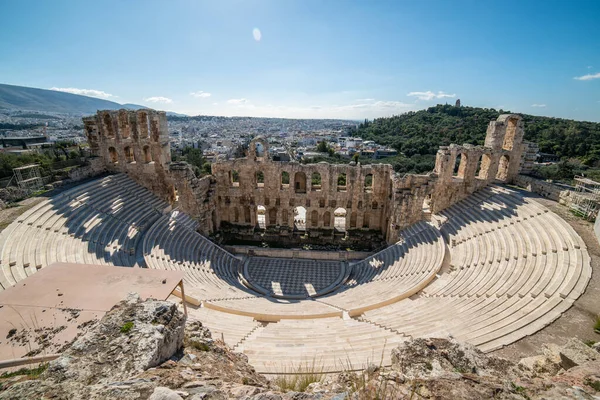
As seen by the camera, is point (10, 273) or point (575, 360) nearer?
point (575, 360)

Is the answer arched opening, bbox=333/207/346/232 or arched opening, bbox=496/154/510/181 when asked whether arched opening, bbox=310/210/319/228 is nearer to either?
arched opening, bbox=333/207/346/232

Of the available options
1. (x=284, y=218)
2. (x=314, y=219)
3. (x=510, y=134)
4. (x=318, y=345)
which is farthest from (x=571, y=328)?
(x=284, y=218)

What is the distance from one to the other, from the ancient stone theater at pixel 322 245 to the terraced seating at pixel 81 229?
9 centimetres

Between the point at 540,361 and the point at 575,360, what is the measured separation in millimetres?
1157

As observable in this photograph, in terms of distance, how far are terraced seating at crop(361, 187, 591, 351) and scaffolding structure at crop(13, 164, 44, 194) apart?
2194cm

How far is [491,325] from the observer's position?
10.5 meters

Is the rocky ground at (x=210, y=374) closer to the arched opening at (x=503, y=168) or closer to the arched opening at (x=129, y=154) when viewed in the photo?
the arched opening at (x=503, y=168)

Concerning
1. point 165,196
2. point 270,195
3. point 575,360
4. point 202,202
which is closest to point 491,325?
point 575,360

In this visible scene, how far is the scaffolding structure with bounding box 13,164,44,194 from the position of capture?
57.5 ft

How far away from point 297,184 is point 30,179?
19.2 meters

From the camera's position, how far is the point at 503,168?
23.7m

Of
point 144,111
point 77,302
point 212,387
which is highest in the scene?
point 144,111

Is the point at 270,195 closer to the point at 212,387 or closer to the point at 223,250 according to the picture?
the point at 223,250

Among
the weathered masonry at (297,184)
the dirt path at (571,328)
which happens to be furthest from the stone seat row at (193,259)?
the dirt path at (571,328)
